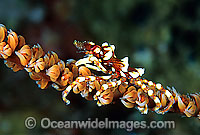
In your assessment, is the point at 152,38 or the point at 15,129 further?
the point at 152,38

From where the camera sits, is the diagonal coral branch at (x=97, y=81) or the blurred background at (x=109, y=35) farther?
the blurred background at (x=109, y=35)

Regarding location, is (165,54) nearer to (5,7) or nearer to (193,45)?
(193,45)

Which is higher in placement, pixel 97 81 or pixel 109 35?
pixel 109 35

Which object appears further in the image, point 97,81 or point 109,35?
point 109,35

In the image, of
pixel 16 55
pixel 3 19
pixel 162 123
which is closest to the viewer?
pixel 16 55

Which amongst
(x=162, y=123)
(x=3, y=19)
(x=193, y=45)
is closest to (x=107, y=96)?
A: (x=162, y=123)
